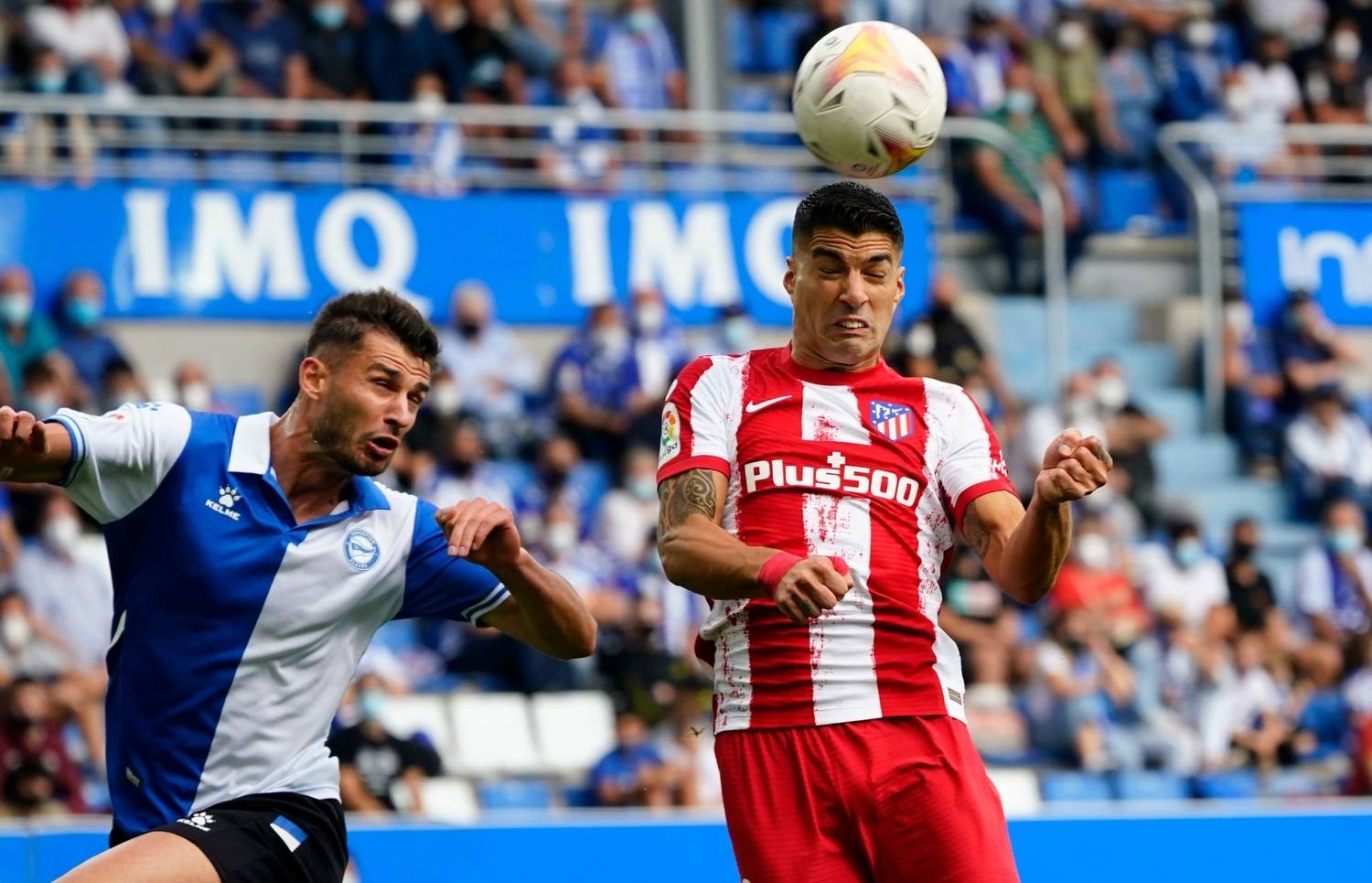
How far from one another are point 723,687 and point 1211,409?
41.9ft

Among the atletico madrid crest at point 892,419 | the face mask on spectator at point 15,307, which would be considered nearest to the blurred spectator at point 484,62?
the face mask on spectator at point 15,307

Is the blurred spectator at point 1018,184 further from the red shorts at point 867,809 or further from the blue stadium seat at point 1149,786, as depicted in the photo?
A: the red shorts at point 867,809

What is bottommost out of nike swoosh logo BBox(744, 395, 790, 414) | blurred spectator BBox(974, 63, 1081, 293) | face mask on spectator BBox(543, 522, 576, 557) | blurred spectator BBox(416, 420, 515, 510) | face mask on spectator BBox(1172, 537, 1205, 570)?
nike swoosh logo BBox(744, 395, 790, 414)

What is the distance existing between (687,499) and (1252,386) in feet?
41.0

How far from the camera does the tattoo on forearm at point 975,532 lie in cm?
565

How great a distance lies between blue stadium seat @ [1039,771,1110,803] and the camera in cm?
1302

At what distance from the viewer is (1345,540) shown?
15.9 m

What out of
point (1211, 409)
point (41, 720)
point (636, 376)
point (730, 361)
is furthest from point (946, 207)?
point (730, 361)

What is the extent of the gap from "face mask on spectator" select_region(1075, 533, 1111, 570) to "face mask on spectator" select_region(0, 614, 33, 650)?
6.68m

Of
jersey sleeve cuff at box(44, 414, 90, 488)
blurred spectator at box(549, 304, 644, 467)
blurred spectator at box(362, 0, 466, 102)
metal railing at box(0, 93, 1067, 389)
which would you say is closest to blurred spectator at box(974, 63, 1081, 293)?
metal railing at box(0, 93, 1067, 389)

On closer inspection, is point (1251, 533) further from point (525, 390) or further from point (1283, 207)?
point (525, 390)

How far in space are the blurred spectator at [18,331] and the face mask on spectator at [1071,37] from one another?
8894 mm

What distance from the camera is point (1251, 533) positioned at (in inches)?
616

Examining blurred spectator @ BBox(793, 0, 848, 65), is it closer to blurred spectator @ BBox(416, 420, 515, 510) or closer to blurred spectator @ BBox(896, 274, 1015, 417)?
blurred spectator @ BBox(896, 274, 1015, 417)
